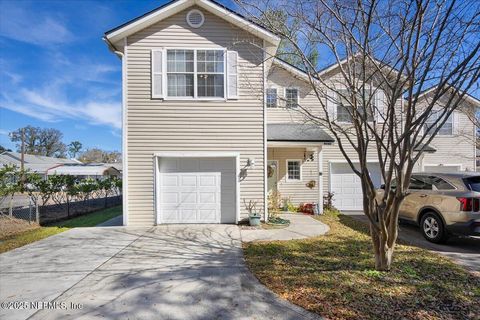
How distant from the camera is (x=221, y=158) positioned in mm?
9031

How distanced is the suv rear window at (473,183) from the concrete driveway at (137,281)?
543cm

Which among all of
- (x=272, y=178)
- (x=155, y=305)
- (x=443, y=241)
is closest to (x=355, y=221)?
(x=443, y=241)

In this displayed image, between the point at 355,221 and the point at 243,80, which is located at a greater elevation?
the point at 243,80

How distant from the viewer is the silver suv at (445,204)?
6078 millimetres

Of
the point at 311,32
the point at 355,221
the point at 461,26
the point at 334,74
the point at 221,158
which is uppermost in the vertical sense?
A: the point at 334,74

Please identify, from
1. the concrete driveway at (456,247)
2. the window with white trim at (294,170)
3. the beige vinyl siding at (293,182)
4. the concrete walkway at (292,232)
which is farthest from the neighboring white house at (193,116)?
the concrete driveway at (456,247)

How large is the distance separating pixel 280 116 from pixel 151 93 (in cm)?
605

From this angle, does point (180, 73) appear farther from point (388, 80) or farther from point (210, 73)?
point (388, 80)

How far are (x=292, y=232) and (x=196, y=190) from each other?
132 inches

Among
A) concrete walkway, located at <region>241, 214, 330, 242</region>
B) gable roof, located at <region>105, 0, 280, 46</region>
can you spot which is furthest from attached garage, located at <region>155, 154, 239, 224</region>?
gable roof, located at <region>105, 0, 280, 46</region>

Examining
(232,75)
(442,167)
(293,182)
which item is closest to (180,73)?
(232,75)

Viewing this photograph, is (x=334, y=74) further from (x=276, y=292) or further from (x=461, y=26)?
(x=276, y=292)

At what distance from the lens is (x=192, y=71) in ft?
29.2

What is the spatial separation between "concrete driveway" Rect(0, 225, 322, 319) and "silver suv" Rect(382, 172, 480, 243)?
16.0 feet
